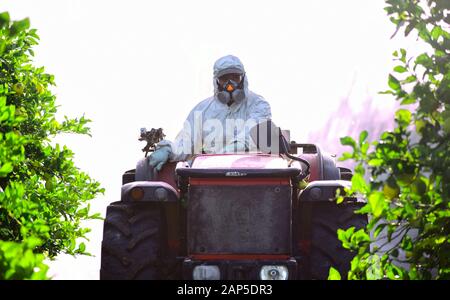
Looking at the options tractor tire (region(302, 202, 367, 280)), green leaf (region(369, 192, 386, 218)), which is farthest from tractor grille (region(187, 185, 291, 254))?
green leaf (region(369, 192, 386, 218))

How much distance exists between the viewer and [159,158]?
7.31m

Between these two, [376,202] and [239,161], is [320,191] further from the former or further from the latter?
[376,202]

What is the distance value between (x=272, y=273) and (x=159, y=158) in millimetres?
1756

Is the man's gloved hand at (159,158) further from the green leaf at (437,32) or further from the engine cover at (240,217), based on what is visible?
the green leaf at (437,32)

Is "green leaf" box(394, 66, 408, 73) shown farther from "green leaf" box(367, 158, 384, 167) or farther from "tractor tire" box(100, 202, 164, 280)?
"tractor tire" box(100, 202, 164, 280)

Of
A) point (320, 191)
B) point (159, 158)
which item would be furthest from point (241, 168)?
point (159, 158)

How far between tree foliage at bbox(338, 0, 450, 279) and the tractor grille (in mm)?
1964

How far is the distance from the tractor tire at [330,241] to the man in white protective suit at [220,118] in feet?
4.04

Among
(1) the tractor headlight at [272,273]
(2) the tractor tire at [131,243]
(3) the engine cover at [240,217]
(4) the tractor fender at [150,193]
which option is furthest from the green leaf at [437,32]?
(2) the tractor tire at [131,243]

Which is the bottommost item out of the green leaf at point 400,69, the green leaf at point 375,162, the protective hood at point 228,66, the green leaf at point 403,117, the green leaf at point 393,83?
the green leaf at point 375,162

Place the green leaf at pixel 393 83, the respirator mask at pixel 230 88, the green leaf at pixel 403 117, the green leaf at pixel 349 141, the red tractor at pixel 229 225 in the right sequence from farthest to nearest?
1. the respirator mask at pixel 230 88
2. the red tractor at pixel 229 225
3. the green leaf at pixel 393 83
4. the green leaf at pixel 403 117
5. the green leaf at pixel 349 141

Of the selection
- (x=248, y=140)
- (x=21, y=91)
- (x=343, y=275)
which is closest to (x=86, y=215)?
(x=21, y=91)

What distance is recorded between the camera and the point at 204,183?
6.38 metres

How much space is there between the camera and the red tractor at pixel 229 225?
6.27 meters
